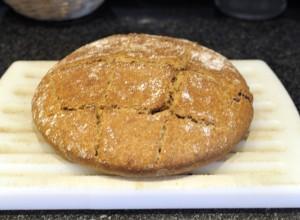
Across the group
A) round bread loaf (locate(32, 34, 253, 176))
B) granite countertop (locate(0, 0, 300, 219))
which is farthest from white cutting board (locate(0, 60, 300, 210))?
granite countertop (locate(0, 0, 300, 219))

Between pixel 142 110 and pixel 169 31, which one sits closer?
pixel 142 110

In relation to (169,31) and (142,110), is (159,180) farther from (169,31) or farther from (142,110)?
(169,31)

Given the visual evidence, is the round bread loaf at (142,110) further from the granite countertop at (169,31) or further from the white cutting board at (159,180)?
the granite countertop at (169,31)

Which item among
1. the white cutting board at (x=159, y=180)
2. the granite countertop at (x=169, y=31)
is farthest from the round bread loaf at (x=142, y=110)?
the granite countertop at (x=169, y=31)

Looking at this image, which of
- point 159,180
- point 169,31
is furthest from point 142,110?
point 169,31

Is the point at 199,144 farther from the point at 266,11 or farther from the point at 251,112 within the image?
the point at 266,11

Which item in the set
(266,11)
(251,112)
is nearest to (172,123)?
(251,112)

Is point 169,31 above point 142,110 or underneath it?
underneath
